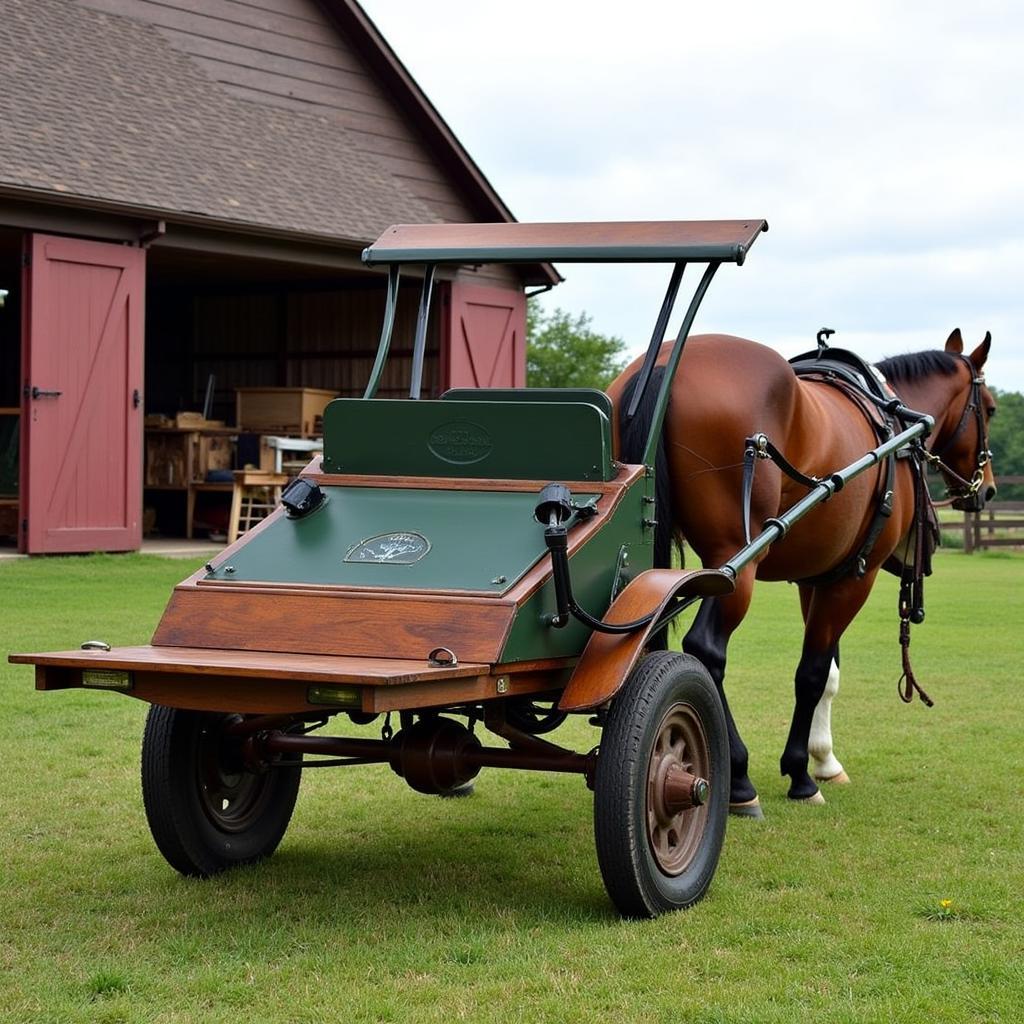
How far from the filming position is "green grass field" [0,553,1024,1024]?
3.95 m

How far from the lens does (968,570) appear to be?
22453 millimetres

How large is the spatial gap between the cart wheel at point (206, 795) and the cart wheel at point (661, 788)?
1.32 meters

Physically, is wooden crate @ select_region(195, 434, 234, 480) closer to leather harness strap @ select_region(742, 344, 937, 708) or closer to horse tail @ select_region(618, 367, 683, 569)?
leather harness strap @ select_region(742, 344, 937, 708)

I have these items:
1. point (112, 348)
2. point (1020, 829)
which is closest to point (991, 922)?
point (1020, 829)

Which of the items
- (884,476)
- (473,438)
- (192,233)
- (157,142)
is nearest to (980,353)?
(884,476)

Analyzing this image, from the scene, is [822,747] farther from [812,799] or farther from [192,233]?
[192,233]

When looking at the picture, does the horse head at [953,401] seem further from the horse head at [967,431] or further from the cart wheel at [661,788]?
the cart wheel at [661,788]

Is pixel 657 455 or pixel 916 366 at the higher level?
pixel 916 366

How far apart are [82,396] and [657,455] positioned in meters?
11.2

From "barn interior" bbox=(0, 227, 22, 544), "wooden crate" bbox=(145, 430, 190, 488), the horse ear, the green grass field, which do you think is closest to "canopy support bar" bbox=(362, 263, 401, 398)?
the green grass field

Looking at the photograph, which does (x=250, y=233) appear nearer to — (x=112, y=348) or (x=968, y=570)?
(x=112, y=348)

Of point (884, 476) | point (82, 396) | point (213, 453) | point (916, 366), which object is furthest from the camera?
point (213, 453)

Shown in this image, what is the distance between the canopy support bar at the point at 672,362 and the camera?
521 cm

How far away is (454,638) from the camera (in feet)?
14.5
